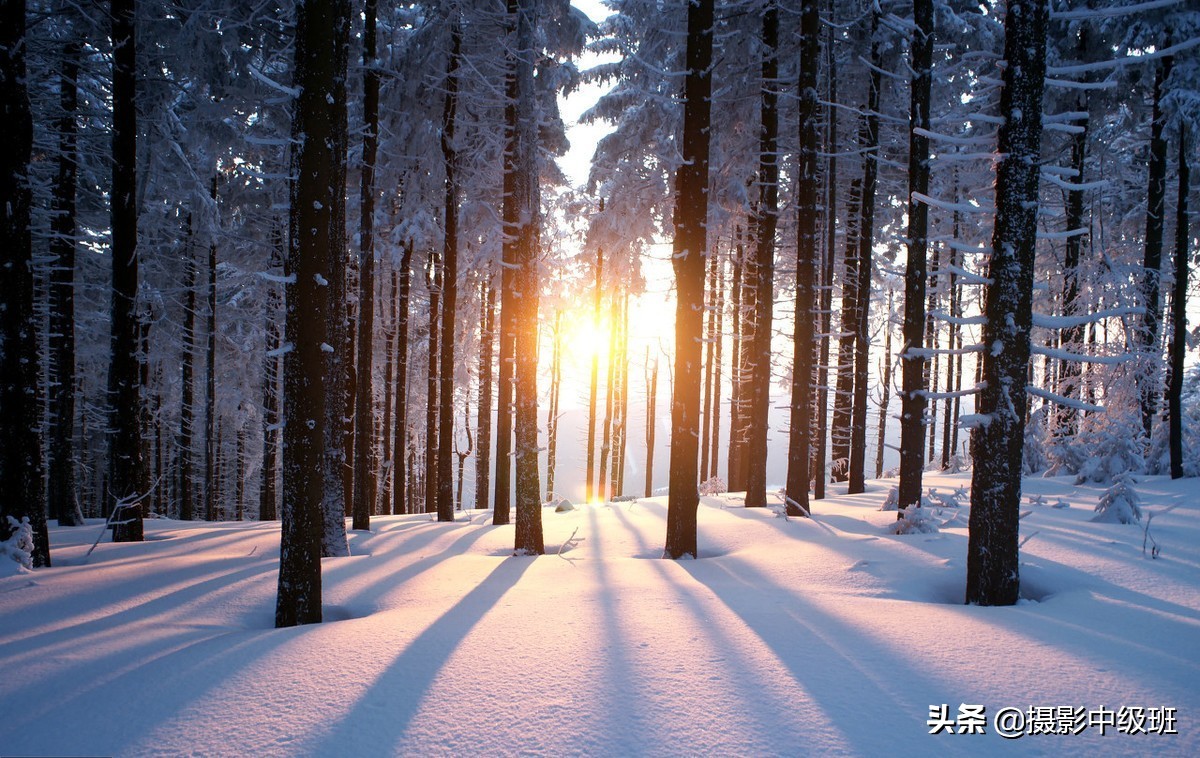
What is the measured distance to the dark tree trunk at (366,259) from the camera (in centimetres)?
1095

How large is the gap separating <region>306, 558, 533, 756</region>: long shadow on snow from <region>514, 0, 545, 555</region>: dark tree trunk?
12.4ft

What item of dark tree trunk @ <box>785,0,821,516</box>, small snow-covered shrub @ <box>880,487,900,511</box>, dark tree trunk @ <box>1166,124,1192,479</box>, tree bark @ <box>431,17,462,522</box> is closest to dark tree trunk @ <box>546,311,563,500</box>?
tree bark @ <box>431,17,462,522</box>

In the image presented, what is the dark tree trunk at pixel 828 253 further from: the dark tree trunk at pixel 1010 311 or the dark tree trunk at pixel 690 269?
the dark tree trunk at pixel 1010 311

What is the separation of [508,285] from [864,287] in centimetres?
951

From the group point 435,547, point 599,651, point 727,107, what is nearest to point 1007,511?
point 599,651

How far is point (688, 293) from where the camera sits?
7.75m

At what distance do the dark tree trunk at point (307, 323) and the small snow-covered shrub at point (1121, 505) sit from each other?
34.3ft

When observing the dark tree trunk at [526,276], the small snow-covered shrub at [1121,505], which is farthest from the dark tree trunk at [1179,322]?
the dark tree trunk at [526,276]

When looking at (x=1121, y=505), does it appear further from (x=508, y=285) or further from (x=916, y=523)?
(x=508, y=285)

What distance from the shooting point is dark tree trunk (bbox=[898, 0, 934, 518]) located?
885cm

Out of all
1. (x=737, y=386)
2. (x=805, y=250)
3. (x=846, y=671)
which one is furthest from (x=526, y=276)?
(x=737, y=386)

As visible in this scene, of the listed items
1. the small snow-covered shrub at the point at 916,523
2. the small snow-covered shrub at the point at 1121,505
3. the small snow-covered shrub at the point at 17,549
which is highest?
the small snow-covered shrub at the point at 1121,505

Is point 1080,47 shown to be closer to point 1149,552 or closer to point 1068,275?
point 1068,275

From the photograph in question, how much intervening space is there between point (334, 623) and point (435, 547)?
16.2 feet
